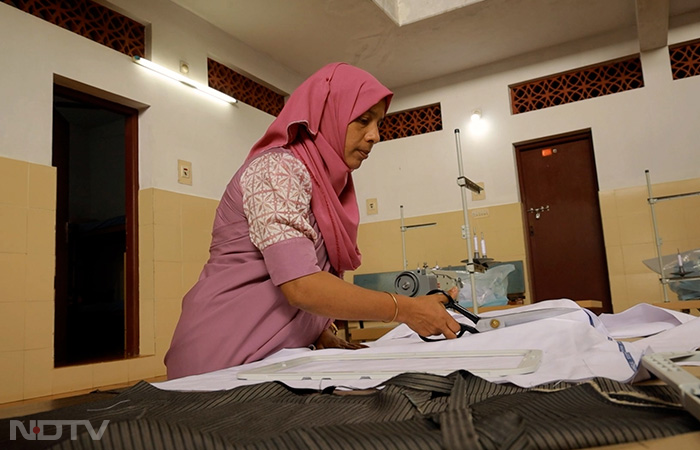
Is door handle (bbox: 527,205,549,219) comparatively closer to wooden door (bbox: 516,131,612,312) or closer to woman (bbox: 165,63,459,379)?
wooden door (bbox: 516,131,612,312)

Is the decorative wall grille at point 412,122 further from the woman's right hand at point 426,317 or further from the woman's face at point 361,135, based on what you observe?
the woman's right hand at point 426,317

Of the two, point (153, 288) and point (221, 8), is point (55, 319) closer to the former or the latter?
point (153, 288)

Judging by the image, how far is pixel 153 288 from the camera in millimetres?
3701

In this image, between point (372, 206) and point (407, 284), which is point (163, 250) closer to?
point (407, 284)

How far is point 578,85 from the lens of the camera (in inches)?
198

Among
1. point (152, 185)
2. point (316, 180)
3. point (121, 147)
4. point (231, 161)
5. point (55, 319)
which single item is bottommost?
point (55, 319)

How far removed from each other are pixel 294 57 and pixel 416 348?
4650 millimetres

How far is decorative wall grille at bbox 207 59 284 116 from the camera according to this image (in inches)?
181

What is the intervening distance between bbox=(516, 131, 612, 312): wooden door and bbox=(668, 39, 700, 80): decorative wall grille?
0.88 meters

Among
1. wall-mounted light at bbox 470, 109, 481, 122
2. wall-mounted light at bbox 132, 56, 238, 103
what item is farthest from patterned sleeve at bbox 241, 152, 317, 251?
wall-mounted light at bbox 470, 109, 481, 122

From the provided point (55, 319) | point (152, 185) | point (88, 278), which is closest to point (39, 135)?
point (152, 185)

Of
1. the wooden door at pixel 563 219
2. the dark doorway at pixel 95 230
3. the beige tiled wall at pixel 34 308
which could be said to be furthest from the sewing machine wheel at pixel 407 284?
the wooden door at pixel 563 219

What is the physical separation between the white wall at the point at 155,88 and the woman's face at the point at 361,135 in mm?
2480

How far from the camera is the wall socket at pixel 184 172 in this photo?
4062mm
